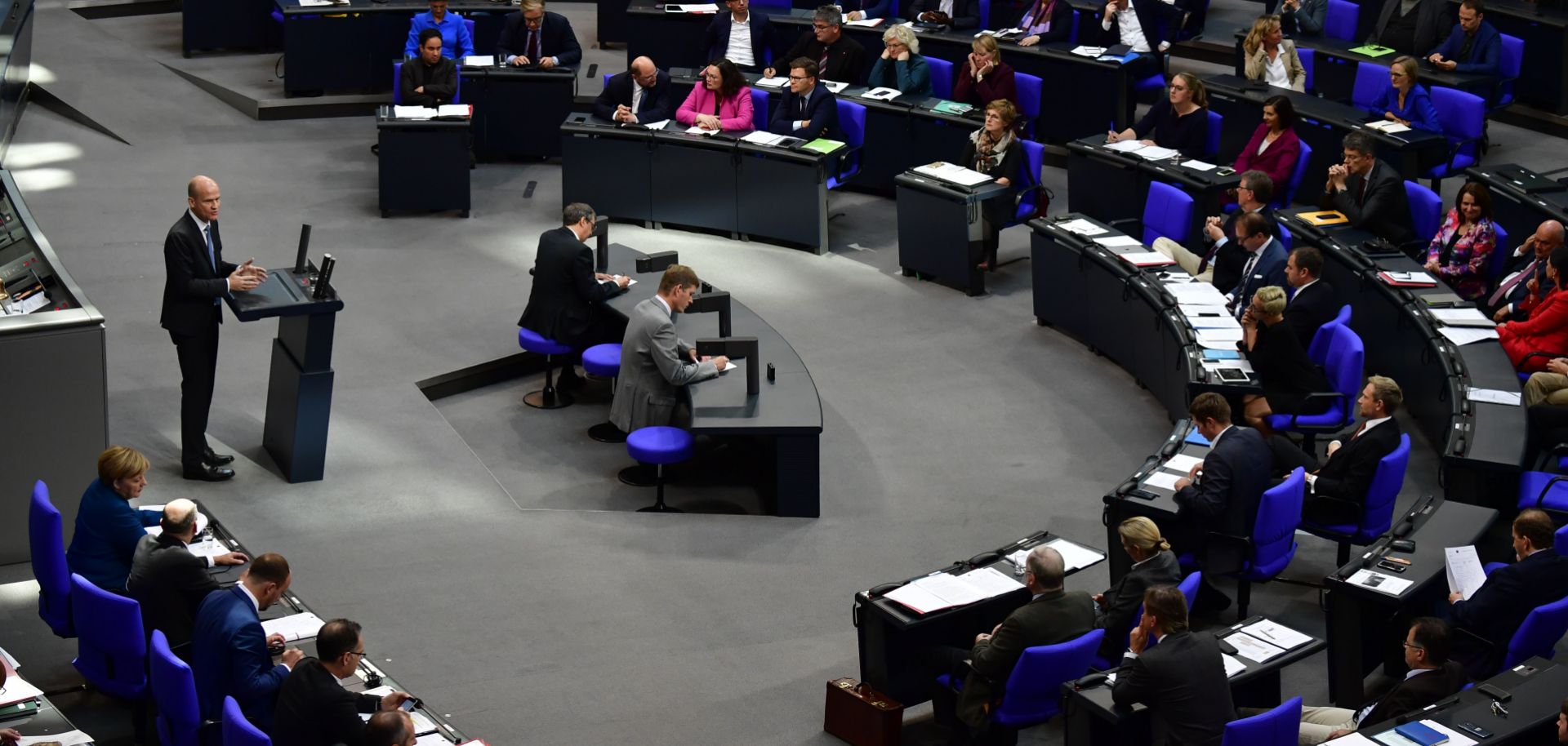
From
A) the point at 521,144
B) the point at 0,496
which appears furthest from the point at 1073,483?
the point at 521,144

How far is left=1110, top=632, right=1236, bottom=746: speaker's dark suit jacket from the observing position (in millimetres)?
6562

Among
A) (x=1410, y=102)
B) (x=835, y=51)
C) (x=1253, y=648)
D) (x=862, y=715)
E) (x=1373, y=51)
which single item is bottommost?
(x=862, y=715)

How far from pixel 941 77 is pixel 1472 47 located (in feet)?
14.5

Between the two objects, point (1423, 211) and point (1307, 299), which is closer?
point (1307, 299)

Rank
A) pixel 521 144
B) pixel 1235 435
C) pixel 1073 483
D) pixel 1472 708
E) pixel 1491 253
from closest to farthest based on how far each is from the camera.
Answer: pixel 1472 708
pixel 1235 435
pixel 1073 483
pixel 1491 253
pixel 521 144

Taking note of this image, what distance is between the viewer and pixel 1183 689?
656cm

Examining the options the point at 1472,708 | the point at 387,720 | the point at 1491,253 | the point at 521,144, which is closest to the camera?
the point at 387,720

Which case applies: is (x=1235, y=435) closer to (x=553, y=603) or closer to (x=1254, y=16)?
(x=553, y=603)

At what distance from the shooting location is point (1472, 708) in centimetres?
679

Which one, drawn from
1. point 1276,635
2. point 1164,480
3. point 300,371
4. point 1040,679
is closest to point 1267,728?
point 1040,679

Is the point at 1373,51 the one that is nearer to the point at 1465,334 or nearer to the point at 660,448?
the point at 1465,334

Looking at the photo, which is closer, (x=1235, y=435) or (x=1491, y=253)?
(x=1235, y=435)

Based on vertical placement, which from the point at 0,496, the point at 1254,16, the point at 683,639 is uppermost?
the point at 1254,16

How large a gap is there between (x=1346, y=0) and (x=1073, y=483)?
26.9ft
